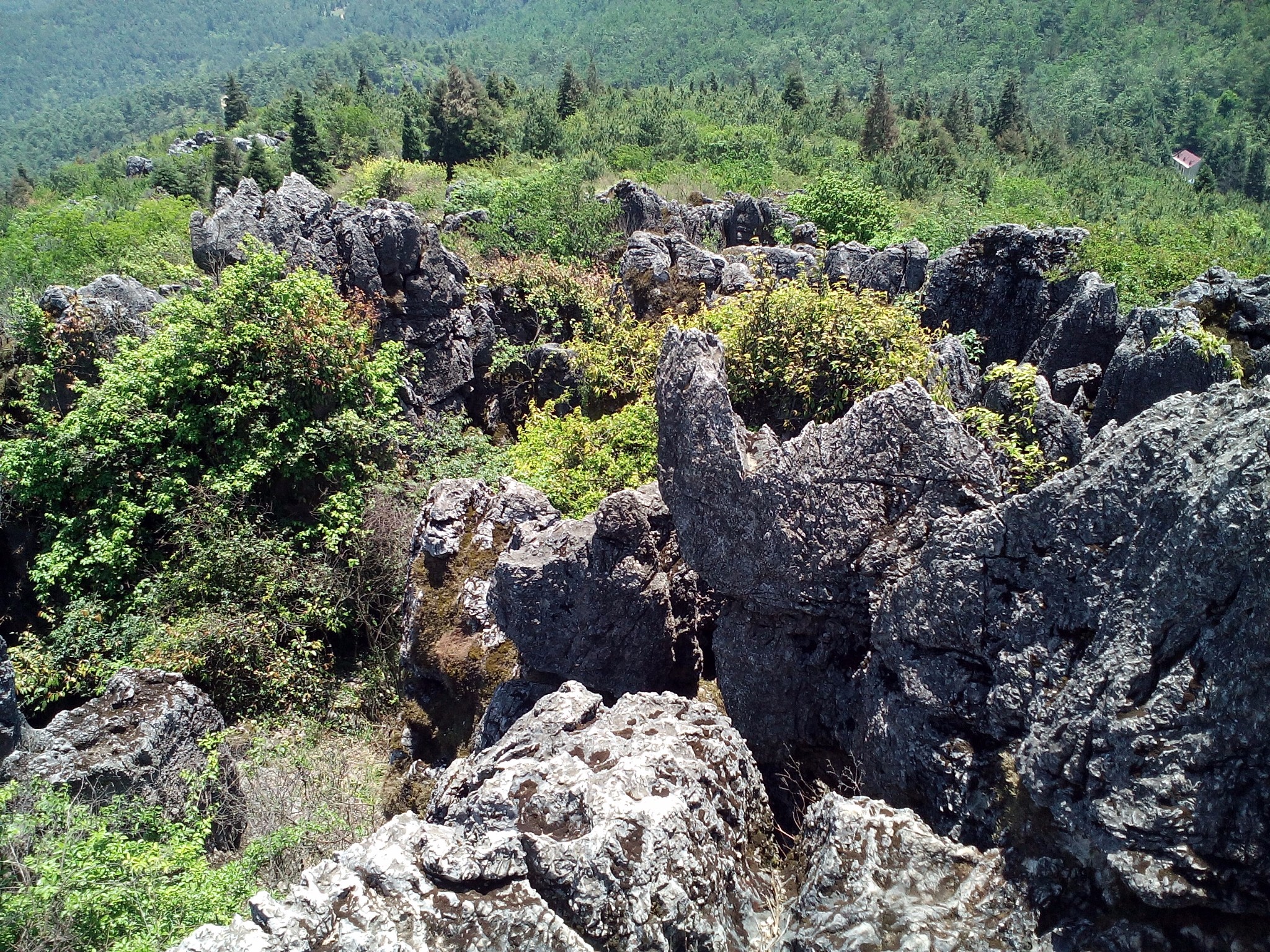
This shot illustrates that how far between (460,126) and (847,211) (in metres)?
20.2

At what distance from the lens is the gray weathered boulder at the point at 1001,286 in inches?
380

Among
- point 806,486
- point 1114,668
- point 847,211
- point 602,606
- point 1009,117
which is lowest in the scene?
point 1009,117

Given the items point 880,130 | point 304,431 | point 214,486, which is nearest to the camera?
point 214,486

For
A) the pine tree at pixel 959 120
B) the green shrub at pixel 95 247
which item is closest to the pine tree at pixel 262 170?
the green shrub at pixel 95 247

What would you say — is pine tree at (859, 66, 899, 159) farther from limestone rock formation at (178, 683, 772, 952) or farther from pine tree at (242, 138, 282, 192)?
limestone rock formation at (178, 683, 772, 952)

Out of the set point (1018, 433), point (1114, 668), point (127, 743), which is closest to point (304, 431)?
point (127, 743)

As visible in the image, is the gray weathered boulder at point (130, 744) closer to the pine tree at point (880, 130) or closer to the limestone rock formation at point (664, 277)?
the limestone rock formation at point (664, 277)

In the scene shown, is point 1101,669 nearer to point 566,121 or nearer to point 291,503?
point 291,503

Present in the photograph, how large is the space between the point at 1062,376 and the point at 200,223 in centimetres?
1365

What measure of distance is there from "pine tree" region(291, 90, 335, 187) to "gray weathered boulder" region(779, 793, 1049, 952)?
1280 inches

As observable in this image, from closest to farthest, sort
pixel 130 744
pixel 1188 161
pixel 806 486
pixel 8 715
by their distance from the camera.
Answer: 1. pixel 806 486
2. pixel 8 715
3. pixel 130 744
4. pixel 1188 161

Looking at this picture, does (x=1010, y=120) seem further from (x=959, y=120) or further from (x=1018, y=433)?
(x=1018, y=433)

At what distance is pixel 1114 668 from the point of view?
3.17 meters

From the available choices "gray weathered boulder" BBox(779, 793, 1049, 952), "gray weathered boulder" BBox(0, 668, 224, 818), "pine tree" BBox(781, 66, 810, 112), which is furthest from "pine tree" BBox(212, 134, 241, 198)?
"gray weathered boulder" BBox(779, 793, 1049, 952)
